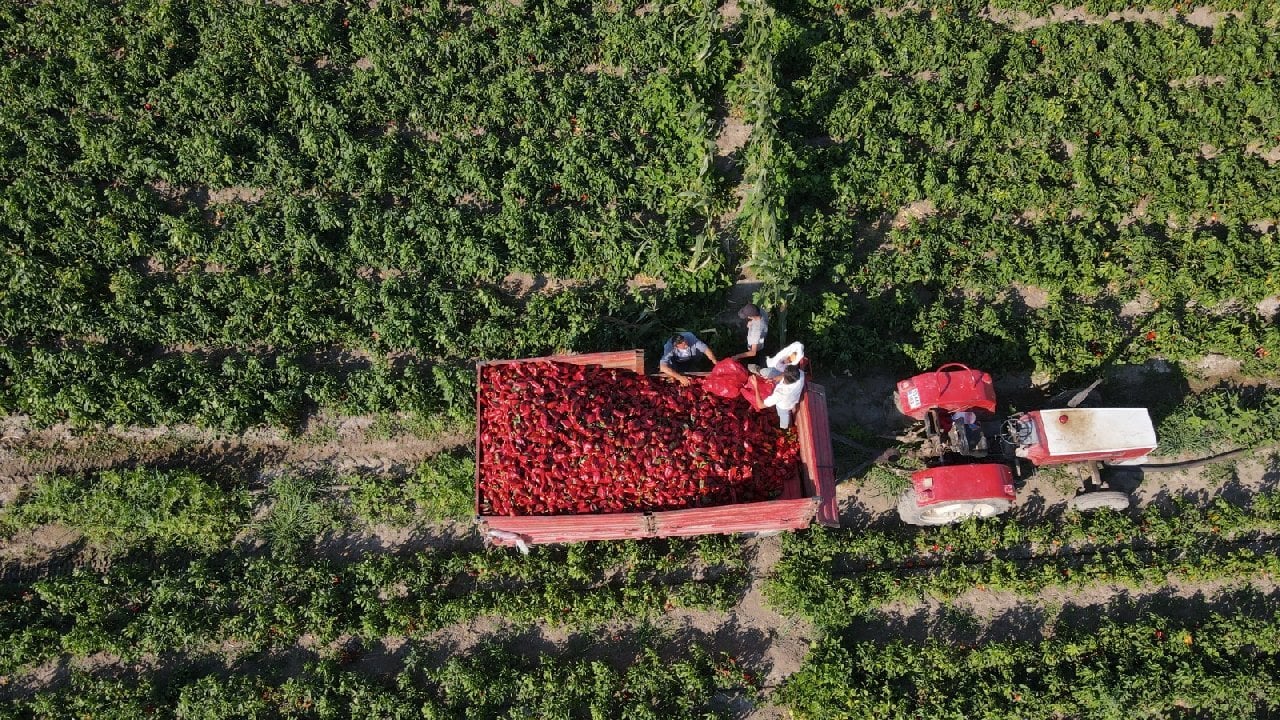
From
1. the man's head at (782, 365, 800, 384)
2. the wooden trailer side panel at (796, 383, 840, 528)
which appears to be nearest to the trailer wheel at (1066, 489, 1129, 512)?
the wooden trailer side panel at (796, 383, 840, 528)

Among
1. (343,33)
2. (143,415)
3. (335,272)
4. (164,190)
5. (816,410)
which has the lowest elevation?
(816,410)

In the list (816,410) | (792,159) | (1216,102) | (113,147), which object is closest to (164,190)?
(113,147)

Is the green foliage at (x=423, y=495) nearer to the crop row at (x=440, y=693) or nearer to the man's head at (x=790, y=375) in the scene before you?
the crop row at (x=440, y=693)

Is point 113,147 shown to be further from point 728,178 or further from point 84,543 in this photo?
point 728,178

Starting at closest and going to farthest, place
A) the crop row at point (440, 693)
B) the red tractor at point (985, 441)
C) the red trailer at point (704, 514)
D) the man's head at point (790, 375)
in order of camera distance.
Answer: the man's head at point (790, 375) → the red trailer at point (704, 514) → the red tractor at point (985, 441) → the crop row at point (440, 693)

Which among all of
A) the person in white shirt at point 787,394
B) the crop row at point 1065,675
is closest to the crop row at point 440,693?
the crop row at point 1065,675

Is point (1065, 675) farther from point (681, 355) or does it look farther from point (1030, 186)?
point (1030, 186)
